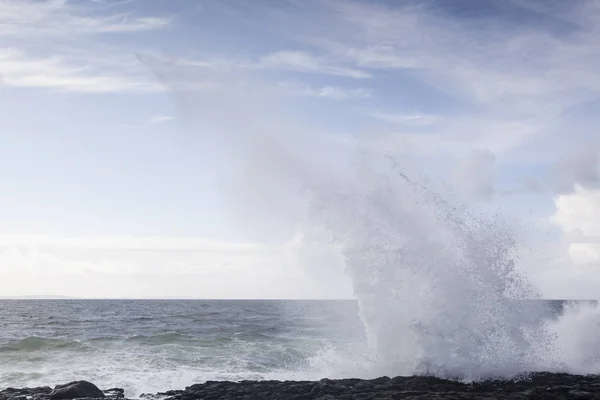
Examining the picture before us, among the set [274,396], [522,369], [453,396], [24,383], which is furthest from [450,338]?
[24,383]

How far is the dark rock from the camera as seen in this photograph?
16.4m

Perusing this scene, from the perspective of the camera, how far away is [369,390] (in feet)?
51.9

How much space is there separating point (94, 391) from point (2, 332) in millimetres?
29736

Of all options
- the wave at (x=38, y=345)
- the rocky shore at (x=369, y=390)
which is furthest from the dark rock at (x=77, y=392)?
the wave at (x=38, y=345)

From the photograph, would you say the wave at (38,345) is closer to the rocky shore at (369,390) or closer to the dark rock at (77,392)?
the rocky shore at (369,390)

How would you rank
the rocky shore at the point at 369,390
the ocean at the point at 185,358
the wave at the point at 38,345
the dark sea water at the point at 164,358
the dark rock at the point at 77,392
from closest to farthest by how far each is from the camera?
the rocky shore at the point at 369,390, the dark rock at the point at 77,392, the ocean at the point at 185,358, the dark sea water at the point at 164,358, the wave at the point at 38,345

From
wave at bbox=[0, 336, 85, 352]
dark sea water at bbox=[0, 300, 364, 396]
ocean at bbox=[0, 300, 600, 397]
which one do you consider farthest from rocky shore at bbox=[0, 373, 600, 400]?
wave at bbox=[0, 336, 85, 352]

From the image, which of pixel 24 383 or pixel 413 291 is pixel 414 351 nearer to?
pixel 413 291

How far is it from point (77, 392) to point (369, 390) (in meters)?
9.30

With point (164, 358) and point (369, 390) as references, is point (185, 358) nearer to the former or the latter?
point (164, 358)

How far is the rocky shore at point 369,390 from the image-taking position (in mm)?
14773

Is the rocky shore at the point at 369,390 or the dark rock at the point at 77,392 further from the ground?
the rocky shore at the point at 369,390

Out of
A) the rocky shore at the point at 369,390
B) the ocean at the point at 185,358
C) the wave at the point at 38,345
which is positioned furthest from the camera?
the wave at the point at 38,345

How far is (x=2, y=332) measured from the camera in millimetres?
41312
